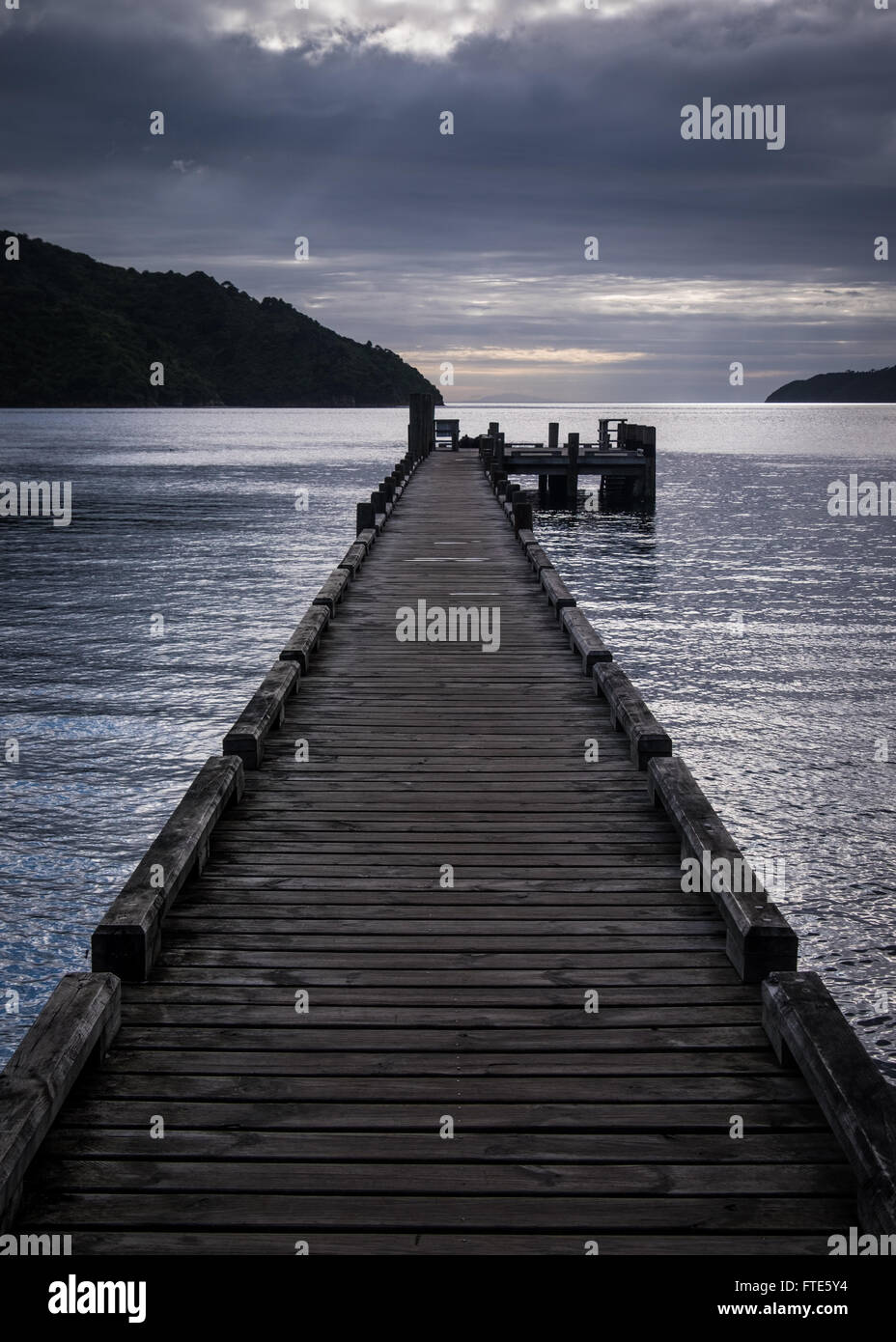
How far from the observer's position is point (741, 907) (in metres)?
5.77

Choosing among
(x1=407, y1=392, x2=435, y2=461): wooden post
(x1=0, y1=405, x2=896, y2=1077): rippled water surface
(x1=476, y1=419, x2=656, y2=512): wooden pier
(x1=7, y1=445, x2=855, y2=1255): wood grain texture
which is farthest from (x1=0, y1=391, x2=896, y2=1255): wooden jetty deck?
(x1=476, y1=419, x2=656, y2=512): wooden pier

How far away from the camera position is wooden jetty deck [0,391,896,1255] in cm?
409

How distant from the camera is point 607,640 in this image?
25781mm

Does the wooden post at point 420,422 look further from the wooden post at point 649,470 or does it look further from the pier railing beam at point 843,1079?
the pier railing beam at point 843,1079

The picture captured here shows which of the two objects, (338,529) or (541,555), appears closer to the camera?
(541,555)

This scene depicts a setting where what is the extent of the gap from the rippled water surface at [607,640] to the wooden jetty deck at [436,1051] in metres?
3.79

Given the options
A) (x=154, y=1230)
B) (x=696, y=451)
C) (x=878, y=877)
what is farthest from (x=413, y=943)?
(x=696, y=451)

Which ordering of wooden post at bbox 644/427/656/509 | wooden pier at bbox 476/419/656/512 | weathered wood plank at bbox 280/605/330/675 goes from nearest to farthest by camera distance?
weathered wood plank at bbox 280/605/330/675
wooden pier at bbox 476/419/656/512
wooden post at bbox 644/427/656/509

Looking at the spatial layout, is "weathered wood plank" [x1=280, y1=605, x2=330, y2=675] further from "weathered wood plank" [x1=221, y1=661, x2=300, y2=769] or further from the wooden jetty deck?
the wooden jetty deck

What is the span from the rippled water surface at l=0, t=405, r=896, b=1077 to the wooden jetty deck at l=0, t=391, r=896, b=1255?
3787 millimetres

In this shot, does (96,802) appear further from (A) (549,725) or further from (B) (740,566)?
(B) (740,566)

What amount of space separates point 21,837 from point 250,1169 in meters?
10.5

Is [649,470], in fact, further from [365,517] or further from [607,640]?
[365,517]

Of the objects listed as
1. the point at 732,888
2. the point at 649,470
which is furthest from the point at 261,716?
the point at 649,470
